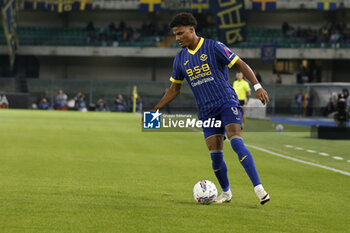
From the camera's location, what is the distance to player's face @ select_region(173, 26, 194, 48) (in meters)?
6.62

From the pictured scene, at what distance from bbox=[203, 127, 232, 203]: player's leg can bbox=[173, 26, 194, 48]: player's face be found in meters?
1.05

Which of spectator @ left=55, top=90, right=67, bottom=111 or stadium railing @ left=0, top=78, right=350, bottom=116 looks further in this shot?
spectator @ left=55, top=90, right=67, bottom=111

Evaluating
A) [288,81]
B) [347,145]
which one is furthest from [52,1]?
[347,145]

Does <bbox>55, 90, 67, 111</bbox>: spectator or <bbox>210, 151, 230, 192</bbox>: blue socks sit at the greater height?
<bbox>210, 151, 230, 192</bbox>: blue socks

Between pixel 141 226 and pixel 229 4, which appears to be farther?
pixel 229 4

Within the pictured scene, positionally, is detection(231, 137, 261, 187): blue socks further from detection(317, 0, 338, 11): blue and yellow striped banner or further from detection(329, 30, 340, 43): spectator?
detection(329, 30, 340, 43): spectator

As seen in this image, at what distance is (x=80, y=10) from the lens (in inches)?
2216

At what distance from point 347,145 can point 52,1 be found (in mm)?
39885

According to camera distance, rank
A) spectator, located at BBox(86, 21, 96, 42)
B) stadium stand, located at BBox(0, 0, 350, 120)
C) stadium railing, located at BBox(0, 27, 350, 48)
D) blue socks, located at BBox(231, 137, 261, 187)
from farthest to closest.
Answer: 1. spectator, located at BBox(86, 21, 96, 42)
2. stadium railing, located at BBox(0, 27, 350, 48)
3. stadium stand, located at BBox(0, 0, 350, 120)
4. blue socks, located at BBox(231, 137, 261, 187)

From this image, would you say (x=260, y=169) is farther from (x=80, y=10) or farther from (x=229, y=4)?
(x=80, y=10)

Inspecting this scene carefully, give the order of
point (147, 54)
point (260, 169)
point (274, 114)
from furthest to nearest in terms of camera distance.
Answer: point (147, 54)
point (274, 114)
point (260, 169)

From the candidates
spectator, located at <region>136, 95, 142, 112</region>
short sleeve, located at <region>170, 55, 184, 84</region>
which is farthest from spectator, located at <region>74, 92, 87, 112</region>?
short sleeve, located at <region>170, 55, 184, 84</region>

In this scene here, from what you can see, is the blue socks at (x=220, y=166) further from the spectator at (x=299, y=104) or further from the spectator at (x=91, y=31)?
the spectator at (x=91, y=31)

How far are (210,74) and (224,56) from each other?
0.27 meters
